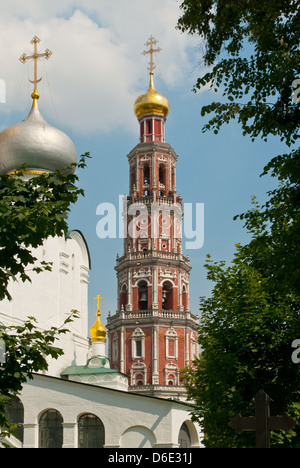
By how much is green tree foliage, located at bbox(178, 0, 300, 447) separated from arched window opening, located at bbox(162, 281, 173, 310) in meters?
39.2

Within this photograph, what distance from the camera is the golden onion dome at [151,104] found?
60.4 meters

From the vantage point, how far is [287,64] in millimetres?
10422

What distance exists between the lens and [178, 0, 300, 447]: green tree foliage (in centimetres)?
1070

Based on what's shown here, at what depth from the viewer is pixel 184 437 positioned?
1118 inches

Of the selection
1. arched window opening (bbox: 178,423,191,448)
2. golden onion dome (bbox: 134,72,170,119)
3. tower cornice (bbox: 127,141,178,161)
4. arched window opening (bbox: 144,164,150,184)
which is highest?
golden onion dome (bbox: 134,72,170,119)

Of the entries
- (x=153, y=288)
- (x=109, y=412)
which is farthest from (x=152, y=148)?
(x=109, y=412)

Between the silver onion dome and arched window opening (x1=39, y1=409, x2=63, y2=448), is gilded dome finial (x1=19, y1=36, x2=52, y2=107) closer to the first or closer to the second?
the silver onion dome

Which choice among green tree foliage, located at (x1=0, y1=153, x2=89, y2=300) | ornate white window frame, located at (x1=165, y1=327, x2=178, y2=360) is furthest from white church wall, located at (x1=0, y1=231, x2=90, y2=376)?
ornate white window frame, located at (x1=165, y1=327, x2=178, y2=360)

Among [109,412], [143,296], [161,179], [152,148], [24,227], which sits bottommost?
[109,412]

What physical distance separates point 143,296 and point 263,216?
151 feet

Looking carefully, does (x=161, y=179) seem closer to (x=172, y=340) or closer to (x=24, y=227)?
(x=172, y=340)

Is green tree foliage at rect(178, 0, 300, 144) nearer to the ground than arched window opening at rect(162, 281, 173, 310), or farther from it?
nearer to the ground

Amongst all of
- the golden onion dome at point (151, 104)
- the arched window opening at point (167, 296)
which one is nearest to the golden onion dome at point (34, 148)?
the arched window opening at point (167, 296)

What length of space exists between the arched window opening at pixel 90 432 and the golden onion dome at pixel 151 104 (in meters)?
37.6
